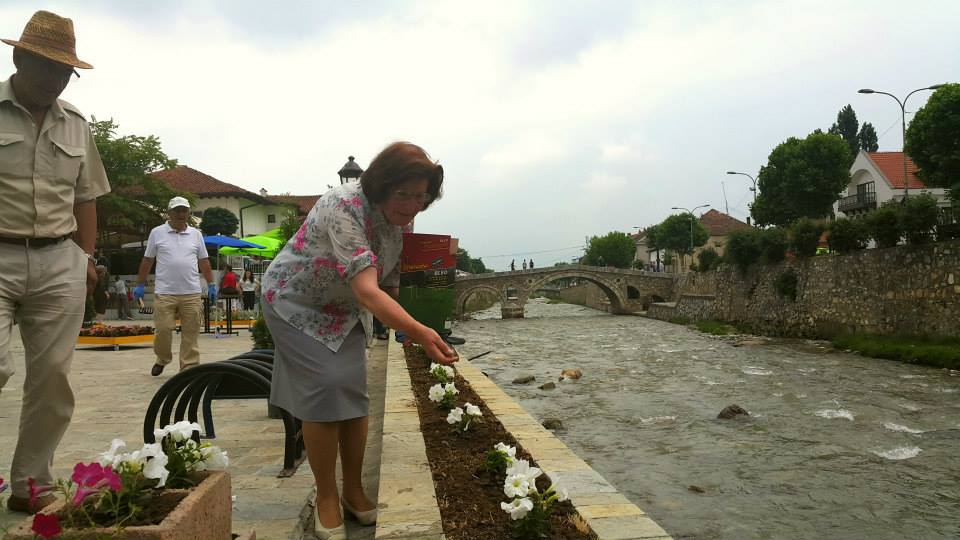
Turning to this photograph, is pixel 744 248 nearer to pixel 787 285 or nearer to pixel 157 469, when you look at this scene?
pixel 787 285

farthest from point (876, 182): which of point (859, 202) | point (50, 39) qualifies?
point (50, 39)

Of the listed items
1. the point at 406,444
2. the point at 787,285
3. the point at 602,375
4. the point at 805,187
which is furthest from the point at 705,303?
the point at 406,444

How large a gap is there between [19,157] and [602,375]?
12962 mm

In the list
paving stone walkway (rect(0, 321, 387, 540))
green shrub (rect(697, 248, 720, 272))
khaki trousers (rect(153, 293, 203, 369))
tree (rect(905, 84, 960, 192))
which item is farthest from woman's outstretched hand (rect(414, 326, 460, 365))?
green shrub (rect(697, 248, 720, 272))

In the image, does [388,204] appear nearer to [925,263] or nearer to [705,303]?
[925,263]

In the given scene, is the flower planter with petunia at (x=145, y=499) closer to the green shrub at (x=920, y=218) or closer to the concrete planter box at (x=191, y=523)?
the concrete planter box at (x=191, y=523)

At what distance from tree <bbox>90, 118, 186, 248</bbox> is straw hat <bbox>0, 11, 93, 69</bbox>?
26058 mm

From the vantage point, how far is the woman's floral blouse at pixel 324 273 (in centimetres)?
255

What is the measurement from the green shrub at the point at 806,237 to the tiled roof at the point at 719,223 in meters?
49.2

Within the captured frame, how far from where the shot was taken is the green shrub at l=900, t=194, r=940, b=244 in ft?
54.7

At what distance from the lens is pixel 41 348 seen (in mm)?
2729

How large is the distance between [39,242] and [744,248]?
28.5 m

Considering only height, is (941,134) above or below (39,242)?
above

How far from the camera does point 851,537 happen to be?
5.12m
